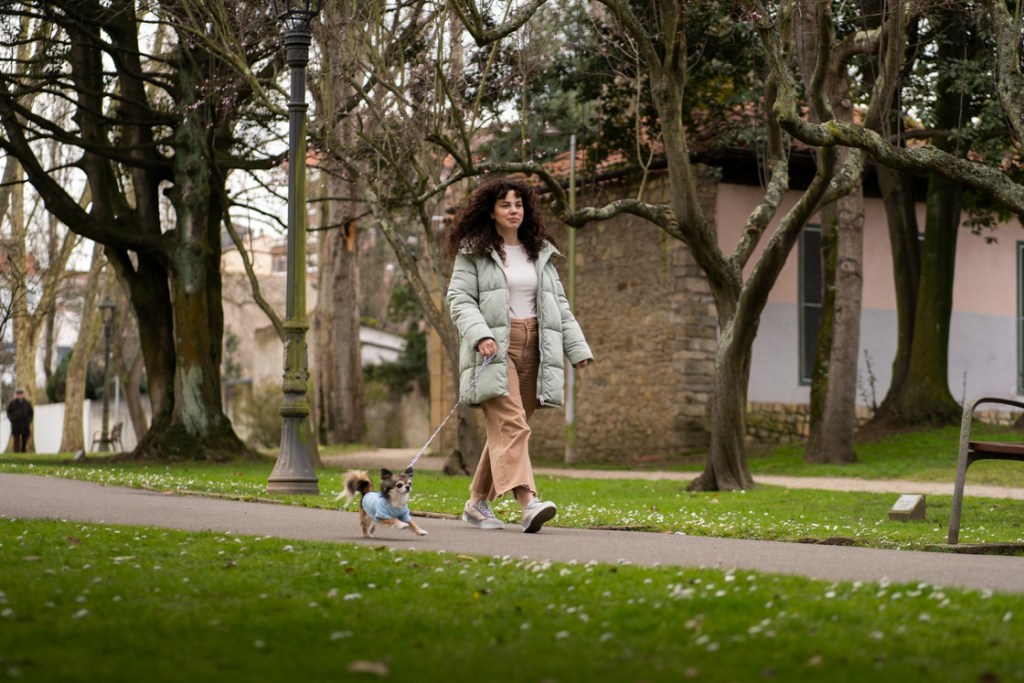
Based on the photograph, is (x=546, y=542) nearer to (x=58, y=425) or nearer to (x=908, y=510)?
(x=908, y=510)

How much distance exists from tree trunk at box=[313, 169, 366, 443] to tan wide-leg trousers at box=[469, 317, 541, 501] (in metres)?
25.1

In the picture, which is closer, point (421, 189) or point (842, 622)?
point (842, 622)

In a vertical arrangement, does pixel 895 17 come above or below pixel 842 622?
above

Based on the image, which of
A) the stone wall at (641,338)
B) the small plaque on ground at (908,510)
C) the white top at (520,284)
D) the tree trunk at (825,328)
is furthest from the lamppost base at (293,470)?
the stone wall at (641,338)

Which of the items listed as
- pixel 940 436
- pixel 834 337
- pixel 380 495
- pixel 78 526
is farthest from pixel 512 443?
pixel 940 436

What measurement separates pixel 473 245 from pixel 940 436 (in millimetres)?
15582

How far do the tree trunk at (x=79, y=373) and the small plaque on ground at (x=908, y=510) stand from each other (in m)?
27.5

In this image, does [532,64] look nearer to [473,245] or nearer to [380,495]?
[473,245]

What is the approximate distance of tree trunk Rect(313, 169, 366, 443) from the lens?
115ft

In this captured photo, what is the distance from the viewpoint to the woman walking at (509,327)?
29.6 ft

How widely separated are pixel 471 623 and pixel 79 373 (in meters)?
34.9

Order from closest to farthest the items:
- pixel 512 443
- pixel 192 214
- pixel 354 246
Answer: pixel 512 443, pixel 192 214, pixel 354 246

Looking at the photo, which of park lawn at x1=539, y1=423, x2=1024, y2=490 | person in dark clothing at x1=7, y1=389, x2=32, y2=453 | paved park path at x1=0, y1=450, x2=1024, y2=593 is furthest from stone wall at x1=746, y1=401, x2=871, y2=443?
person in dark clothing at x1=7, y1=389, x2=32, y2=453

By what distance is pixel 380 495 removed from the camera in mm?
8492
